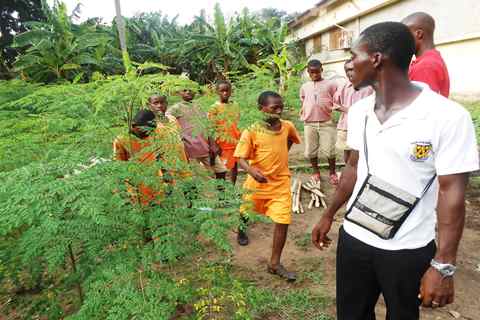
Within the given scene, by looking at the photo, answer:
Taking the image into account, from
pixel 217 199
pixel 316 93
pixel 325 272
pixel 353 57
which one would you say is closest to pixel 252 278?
pixel 325 272

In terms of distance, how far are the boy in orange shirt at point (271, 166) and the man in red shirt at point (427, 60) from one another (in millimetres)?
1163

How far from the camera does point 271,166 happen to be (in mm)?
3201

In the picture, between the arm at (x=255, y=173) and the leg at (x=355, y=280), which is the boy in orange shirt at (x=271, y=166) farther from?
the leg at (x=355, y=280)

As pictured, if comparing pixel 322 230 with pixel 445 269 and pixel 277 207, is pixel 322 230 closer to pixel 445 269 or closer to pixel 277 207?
pixel 445 269

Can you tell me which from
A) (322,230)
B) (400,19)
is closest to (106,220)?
(322,230)

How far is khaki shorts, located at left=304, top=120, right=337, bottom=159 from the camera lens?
5594 mm

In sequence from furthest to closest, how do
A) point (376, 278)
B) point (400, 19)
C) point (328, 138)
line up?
point (400, 19) < point (328, 138) < point (376, 278)

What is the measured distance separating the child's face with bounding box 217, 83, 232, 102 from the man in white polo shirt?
2968mm

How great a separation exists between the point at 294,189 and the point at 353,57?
375 centimetres

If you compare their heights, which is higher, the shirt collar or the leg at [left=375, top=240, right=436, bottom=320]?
the shirt collar

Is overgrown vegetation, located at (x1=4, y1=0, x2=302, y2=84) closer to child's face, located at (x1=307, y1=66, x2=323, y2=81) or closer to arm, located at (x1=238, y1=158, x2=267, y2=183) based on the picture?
child's face, located at (x1=307, y1=66, x2=323, y2=81)

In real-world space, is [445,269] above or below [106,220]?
below

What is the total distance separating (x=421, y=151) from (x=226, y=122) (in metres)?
1.52

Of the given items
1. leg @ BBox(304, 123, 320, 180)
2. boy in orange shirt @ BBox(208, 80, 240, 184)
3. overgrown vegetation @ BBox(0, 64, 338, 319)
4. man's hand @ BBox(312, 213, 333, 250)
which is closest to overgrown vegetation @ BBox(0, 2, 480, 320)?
overgrown vegetation @ BBox(0, 64, 338, 319)
